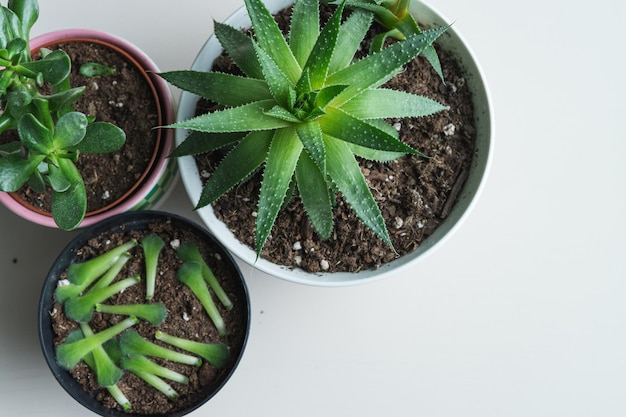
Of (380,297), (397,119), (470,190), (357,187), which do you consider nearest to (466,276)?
(380,297)

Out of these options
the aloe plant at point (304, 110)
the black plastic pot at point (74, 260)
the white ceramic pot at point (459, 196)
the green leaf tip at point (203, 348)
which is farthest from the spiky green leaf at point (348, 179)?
the green leaf tip at point (203, 348)

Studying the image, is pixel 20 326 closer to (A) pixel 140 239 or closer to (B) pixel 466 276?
(A) pixel 140 239

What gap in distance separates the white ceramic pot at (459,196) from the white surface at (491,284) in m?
0.24

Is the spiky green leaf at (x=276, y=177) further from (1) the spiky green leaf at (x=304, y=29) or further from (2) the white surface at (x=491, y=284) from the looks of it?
(2) the white surface at (x=491, y=284)

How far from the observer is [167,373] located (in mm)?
1183

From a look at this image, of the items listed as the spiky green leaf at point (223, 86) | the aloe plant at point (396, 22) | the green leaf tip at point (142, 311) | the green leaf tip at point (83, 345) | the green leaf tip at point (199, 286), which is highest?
the aloe plant at point (396, 22)

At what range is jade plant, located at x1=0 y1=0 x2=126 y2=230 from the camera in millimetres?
948

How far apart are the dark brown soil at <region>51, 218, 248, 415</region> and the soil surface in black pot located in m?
0.10

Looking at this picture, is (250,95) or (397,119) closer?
(250,95)

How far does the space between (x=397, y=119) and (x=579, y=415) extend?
2.44ft

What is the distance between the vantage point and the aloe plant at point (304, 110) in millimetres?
888

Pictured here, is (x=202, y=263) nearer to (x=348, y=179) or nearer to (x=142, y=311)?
(x=142, y=311)

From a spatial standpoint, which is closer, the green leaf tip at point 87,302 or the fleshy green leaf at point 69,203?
the fleshy green leaf at point 69,203

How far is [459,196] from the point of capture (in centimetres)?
116
